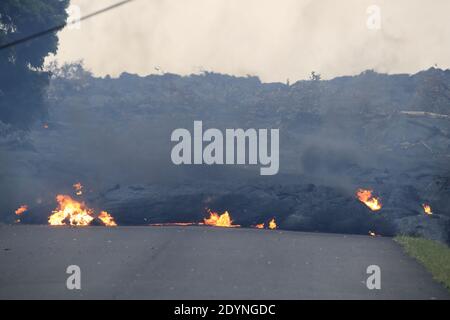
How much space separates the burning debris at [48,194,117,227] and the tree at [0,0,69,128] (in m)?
7.86

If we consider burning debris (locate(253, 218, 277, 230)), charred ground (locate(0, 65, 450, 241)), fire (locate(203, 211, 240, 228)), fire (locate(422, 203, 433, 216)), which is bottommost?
burning debris (locate(253, 218, 277, 230))

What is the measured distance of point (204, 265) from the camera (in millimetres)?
15281

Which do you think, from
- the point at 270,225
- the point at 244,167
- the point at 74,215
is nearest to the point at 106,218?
the point at 74,215

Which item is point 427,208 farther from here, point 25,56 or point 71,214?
point 25,56

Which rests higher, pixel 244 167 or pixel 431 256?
pixel 244 167

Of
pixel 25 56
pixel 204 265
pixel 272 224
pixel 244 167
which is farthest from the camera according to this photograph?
pixel 244 167

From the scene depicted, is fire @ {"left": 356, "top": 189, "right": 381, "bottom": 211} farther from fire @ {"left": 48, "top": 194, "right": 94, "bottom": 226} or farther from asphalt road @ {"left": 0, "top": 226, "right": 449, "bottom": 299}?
fire @ {"left": 48, "top": 194, "right": 94, "bottom": 226}

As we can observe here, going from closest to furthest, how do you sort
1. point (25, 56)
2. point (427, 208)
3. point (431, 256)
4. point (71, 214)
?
point (431, 256) → point (71, 214) → point (427, 208) → point (25, 56)

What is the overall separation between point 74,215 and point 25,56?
10408mm

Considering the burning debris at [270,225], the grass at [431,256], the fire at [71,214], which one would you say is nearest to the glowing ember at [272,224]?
the burning debris at [270,225]

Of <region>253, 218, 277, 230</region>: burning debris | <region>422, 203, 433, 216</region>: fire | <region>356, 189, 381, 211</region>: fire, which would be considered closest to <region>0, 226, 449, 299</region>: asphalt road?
<region>253, 218, 277, 230</region>: burning debris

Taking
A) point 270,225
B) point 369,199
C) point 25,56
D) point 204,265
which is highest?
point 25,56

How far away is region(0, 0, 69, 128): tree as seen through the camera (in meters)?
30.6

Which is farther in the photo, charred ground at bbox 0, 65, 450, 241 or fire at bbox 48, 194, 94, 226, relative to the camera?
charred ground at bbox 0, 65, 450, 241
